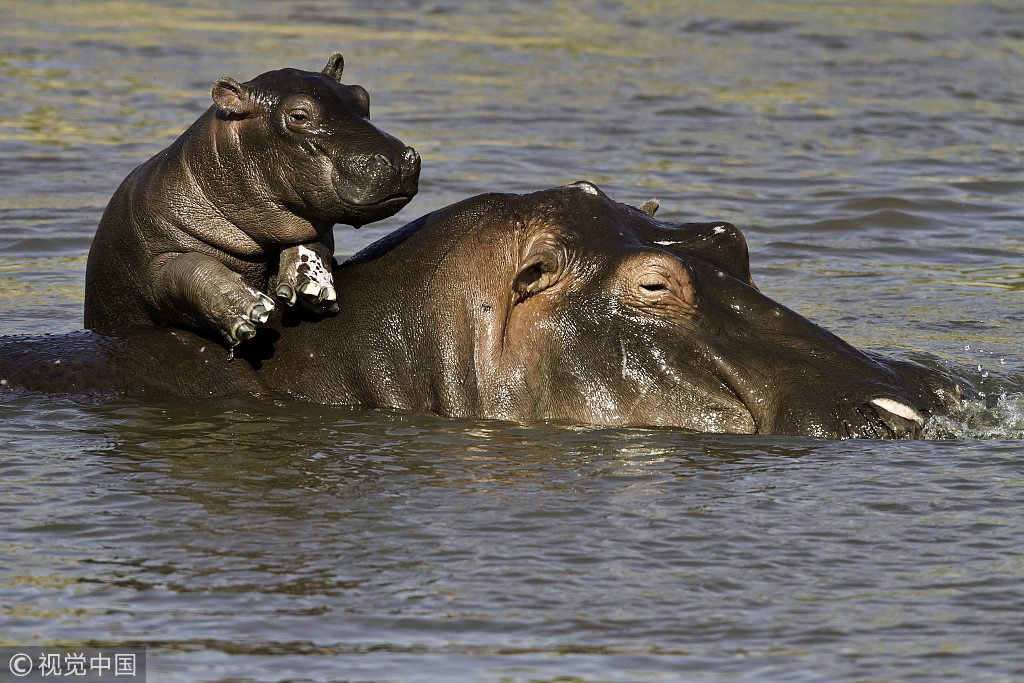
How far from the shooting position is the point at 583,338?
6.76 meters

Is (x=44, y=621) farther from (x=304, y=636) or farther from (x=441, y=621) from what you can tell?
(x=441, y=621)

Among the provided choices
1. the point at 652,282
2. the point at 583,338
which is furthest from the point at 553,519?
the point at 652,282

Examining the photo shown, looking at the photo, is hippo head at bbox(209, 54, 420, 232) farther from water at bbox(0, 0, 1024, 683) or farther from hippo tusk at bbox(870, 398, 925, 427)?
hippo tusk at bbox(870, 398, 925, 427)

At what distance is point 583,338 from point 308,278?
1.19m

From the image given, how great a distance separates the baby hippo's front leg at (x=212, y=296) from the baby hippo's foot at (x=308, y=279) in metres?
0.16

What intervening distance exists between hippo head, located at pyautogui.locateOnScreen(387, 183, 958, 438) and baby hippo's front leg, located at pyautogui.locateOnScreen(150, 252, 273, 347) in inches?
27.3

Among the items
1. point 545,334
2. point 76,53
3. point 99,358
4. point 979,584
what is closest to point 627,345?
point 545,334

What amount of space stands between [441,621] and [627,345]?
5.94 feet

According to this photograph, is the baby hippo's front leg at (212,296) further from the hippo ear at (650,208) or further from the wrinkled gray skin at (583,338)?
the hippo ear at (650,208)

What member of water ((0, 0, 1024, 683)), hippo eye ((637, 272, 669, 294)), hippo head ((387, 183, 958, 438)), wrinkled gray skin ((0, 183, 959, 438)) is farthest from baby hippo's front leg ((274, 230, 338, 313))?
hippo eye ((637, 272, 669, 294))

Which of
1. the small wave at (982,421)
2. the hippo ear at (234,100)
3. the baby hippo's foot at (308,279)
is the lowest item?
the small wave at (982,421)

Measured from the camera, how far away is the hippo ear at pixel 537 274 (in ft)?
22.4

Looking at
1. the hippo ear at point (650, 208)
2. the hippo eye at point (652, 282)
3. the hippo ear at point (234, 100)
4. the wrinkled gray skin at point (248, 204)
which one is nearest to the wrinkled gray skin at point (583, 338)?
the hippo eye at point (652, 282)

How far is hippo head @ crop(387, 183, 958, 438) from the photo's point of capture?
6691 mm
